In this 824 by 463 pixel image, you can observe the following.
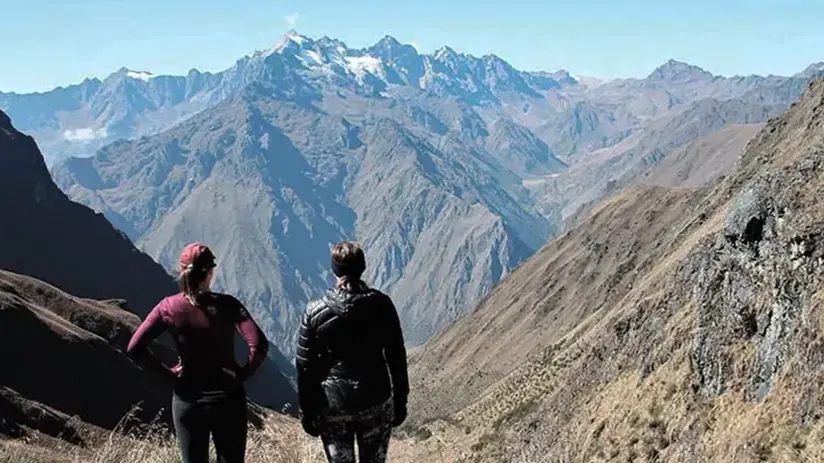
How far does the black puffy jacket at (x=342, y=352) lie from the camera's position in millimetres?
8039

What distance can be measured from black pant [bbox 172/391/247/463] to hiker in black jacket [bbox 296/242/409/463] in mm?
669

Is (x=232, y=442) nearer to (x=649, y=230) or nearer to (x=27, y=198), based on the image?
(x=649, y=230)

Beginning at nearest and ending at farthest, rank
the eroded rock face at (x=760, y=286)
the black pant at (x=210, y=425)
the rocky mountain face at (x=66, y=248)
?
the black pant at (x=210, y=425) < the eroded rock face at (x=760, y=286) < the rocky mountain face at (x=66, y=248)

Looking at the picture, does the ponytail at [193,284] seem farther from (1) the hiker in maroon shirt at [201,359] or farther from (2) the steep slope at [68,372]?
(2) the steep slope at [68,372]

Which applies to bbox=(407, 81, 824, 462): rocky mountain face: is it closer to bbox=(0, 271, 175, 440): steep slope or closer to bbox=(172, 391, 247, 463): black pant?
bbox=(172, 391, 247, 463): black pant

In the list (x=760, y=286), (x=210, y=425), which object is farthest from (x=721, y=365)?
(x=210, y=425)

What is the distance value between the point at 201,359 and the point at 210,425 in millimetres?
653

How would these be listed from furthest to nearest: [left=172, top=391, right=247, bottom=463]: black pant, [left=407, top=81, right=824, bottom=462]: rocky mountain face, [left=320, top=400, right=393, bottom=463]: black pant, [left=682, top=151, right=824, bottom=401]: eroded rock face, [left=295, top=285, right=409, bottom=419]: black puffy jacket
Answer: [left=682, top=151, right=824, bottom=401]: eroded rock face < [left=407, top=81, right=824, bottom=462]: rocky mountain face < [left=320, top=400, right=393, bottom=463]: black pant < [left=295, top=285, right=409, bottom=419]: black puffy jacket < [left=172, top=391, right=247, bottom=463]: black pant

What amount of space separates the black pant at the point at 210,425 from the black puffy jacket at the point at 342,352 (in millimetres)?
673

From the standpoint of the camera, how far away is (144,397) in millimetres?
50844

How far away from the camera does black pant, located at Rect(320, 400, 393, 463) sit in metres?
8.17

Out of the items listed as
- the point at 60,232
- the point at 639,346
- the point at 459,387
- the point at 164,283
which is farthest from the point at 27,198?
the point at 639,346

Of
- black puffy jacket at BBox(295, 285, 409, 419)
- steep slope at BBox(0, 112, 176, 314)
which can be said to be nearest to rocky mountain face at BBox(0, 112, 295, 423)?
steep slope at BBox(0, 112, 176, 314)

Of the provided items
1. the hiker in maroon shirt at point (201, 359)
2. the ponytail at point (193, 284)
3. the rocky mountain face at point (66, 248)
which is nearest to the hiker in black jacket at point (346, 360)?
the hiker in maroon shirt at point (201, 359)
